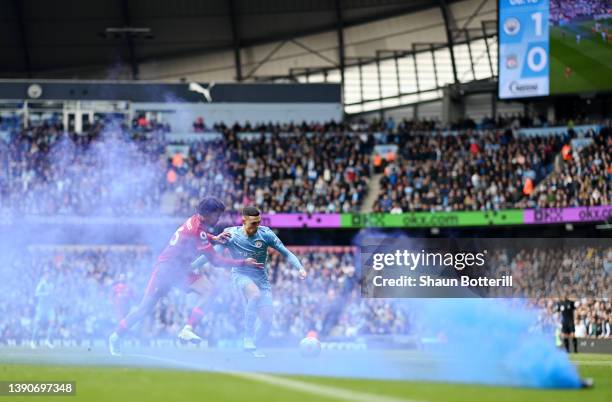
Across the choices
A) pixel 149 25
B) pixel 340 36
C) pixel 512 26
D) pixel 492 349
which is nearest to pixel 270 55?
pixel 340 36

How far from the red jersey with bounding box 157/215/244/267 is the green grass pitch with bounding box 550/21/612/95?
36380 millimetres

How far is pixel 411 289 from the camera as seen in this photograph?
95.2ft

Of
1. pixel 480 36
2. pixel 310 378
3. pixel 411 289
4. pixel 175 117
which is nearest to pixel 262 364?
pixel 310 378

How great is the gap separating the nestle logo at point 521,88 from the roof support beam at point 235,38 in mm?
24722

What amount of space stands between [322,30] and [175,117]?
45.0 ft

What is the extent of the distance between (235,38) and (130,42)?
7297 millimetres

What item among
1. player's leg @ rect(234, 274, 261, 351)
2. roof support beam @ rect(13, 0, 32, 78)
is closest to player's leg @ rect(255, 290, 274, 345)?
player's leg @ rect(234, 274, 261, 351)

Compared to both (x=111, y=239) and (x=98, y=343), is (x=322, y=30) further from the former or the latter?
(x=98, y=343)

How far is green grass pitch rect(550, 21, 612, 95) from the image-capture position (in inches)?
2028

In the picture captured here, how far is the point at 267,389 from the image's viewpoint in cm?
1402

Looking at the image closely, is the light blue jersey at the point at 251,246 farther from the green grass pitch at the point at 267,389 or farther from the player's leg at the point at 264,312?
the green grass pitch at the point at 267,389

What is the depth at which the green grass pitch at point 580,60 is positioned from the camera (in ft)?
169

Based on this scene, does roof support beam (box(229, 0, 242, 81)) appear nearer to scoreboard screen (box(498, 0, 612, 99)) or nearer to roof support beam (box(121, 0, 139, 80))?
roof support beam (box(121, 0, 139, 80))

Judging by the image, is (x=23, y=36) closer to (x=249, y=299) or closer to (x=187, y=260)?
(x=187, y=260)
